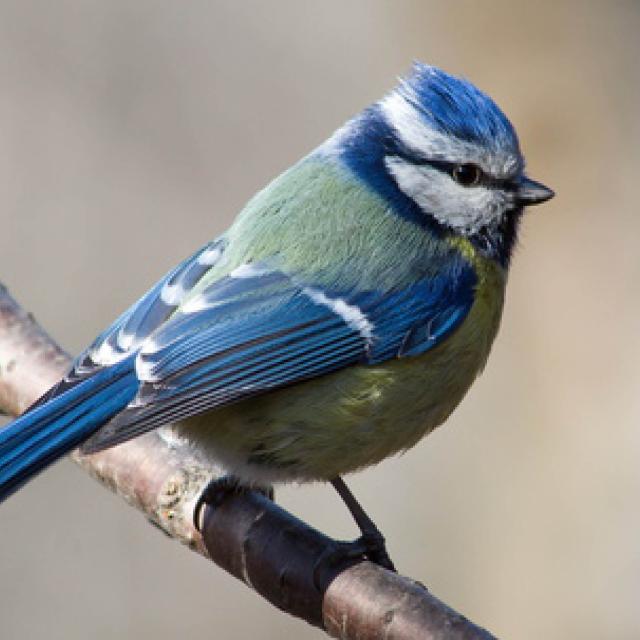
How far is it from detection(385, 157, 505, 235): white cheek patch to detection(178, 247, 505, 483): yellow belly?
0.26 m

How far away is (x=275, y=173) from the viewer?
5.83 metres

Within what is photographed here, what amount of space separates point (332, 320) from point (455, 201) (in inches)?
15.8

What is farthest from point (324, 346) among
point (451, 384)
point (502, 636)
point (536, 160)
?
point (502, 636)

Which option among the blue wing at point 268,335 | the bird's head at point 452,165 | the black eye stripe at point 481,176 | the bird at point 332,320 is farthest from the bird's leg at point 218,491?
the black eye stripe at point 481,176

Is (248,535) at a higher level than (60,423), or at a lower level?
lower

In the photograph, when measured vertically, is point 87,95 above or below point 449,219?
above

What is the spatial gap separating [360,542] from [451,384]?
0.40 meters

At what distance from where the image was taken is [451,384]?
2934mm

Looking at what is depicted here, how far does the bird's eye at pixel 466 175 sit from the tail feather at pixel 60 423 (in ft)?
2.70

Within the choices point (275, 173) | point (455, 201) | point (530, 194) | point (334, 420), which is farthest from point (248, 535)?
point (275, 173)

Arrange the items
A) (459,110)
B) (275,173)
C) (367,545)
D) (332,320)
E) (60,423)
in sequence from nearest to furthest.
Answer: (60,423)
(367,545)
(332,320)
(459,110)
(275,173)

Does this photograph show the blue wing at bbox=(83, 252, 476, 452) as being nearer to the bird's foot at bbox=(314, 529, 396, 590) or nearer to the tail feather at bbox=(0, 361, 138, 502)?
the tail feather at bbox=(0, 361, 138, 502)

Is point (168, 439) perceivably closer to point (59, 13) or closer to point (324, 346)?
point (324, 346)

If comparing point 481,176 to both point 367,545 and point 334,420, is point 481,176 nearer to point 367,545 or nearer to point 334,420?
point 334,420
